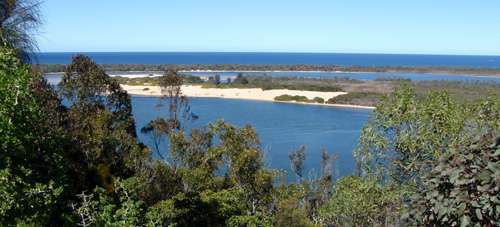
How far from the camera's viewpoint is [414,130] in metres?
7.24

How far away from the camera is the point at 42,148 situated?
21.2 ft

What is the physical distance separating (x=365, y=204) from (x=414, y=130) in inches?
62.6

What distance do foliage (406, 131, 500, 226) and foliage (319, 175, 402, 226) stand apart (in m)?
3.42

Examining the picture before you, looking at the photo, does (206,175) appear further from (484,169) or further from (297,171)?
(484,169)

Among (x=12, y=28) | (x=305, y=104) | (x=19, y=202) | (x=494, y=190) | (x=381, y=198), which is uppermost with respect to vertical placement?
(x=12, y=28)

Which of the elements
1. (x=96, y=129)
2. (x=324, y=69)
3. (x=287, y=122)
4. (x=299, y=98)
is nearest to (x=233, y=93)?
(x=299, y=98)

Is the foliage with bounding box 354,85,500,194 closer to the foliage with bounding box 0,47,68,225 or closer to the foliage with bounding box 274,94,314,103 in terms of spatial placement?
the foliage with bounding box 0,47,68,225

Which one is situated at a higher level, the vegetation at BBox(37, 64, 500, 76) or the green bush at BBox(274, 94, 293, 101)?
the vegetation at BBox(37, 64, 500, 76)

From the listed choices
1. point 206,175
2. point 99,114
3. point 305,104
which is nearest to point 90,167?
point 99,114

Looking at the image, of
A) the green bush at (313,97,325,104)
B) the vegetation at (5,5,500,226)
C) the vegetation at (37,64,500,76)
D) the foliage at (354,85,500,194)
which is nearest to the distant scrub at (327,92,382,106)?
the green bush at (313,97,325,104)

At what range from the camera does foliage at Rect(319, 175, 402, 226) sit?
7.37m

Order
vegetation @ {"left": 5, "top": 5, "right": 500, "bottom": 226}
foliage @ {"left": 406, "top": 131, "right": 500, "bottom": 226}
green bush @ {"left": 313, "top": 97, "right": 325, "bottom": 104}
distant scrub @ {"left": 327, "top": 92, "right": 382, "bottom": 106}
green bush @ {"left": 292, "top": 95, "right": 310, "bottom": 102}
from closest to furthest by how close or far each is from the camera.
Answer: foliage @ {"left": 406, "top": 131, "right": 500, "bottom": 226} → vegetation @ {"left": 5, "top": 5, "right": 500, "bottom": 226} → distant scrub @ {"left": 327, "top": 92, "right": 382, "bottom": 106} → green bush @ {"left": 313, "top": 97, "right": 325, "bottom": 104} → green bush @ {"left": 292, "top": 95, "right": 310, "bottom": 102}

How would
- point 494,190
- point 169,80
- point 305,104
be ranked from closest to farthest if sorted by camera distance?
point 494,190, point 169,80, point 305,104

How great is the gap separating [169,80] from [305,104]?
33.5 metres
